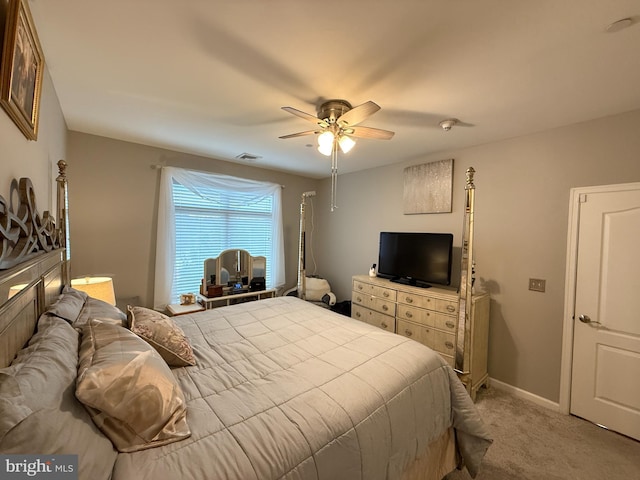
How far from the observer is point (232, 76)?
5.66ft

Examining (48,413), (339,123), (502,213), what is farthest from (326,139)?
(502,213)

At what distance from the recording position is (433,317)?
2.74 metres

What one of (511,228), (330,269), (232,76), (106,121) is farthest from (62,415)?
(330,269)

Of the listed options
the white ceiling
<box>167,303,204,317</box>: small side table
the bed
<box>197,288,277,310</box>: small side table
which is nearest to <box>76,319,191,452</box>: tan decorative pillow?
the bed

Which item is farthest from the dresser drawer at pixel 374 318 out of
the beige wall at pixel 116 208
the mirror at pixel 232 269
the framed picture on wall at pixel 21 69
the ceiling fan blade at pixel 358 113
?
the framed picture on wall at pixel 21 69

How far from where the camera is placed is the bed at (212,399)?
0.81m

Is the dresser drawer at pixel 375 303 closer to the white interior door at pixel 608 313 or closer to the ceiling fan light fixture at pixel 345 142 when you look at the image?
the white interior door at pixel 608 313

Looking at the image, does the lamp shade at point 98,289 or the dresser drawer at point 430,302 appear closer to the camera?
the lamp shade at point 98,289

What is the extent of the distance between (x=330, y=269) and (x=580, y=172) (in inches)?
133

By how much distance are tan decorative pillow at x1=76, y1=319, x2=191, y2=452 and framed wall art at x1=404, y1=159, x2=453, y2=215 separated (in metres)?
3.11

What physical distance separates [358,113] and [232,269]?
2.95m

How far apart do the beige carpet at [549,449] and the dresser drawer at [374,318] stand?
3.56ft

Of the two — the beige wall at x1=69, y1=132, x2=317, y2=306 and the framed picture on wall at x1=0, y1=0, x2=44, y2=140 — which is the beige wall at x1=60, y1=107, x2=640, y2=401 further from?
the framed picture on wall at x1=0, y1=0, x2=44, y2=140

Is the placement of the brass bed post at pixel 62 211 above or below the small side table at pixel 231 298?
above
